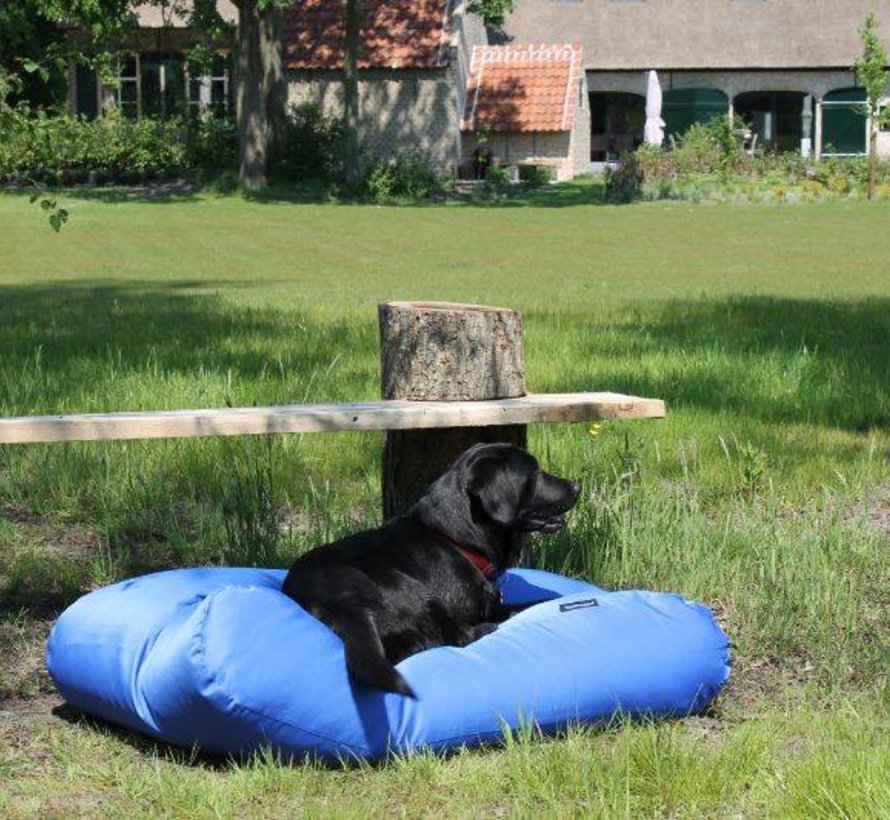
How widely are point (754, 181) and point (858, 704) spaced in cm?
4054

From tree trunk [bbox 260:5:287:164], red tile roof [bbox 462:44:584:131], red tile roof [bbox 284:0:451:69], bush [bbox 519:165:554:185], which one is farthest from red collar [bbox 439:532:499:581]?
red tile roof [bbox 462:44:584:131]

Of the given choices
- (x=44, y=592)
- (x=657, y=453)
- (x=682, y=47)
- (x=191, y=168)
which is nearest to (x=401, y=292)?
(x=657, y=453)

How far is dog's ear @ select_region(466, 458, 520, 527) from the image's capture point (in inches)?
207

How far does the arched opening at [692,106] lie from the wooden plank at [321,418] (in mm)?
53484

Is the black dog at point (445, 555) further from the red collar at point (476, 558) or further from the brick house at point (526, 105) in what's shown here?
the brick house at point (526, 105)

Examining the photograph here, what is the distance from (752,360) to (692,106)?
48.3 metres

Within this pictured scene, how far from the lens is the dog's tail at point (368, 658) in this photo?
4496 mm

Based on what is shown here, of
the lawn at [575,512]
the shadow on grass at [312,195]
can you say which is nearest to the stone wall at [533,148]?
the shadow on grass at [312,195]

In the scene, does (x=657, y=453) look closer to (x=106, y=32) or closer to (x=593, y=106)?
(x=106, y=32)

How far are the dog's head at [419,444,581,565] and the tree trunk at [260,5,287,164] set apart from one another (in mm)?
35775

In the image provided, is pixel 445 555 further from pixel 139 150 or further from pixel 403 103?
pixel 403 103

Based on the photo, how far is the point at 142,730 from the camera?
4906 mm

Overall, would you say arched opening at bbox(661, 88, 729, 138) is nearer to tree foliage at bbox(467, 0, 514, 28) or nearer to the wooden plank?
tree foliage at bbox(467, 0, 514, 28)

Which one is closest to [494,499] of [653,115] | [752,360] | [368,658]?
[368,658]
